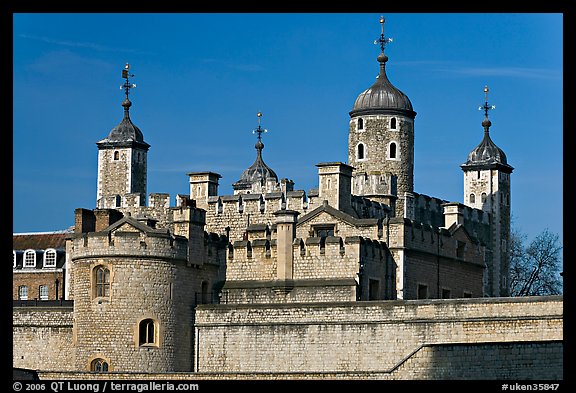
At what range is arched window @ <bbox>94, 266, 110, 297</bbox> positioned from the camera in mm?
47875

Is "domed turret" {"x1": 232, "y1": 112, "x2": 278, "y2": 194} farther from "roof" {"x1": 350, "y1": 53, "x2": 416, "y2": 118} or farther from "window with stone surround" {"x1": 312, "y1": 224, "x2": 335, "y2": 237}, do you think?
"window with stone surround" {"x1": 312, "y1": 224, "x2": 335, "y2": 237}

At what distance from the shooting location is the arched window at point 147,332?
1865 inches

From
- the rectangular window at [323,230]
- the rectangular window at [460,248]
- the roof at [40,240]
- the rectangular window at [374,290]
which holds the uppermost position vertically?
the roof at [40,240]

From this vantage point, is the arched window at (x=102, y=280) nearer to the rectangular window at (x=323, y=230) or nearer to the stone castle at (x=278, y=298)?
the stone castle at (x=278, y=298)

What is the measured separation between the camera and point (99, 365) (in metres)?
47.2

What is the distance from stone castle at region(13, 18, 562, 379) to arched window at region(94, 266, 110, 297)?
31mm

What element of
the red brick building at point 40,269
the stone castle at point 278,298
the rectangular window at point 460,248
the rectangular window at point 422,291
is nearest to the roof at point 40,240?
the red brick building at point 40,269

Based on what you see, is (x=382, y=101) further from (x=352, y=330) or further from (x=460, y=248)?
(x=352, y=330)

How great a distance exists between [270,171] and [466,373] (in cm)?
3859

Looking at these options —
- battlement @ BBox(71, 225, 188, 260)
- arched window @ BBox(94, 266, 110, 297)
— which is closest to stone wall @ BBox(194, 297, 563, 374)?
battlement @ BBox(71, 225, 188, 260)

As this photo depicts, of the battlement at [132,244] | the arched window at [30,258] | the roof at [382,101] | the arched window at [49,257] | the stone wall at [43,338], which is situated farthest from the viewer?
the arched window at [30,258]

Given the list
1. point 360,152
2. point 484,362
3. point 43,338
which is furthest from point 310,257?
point 360,152

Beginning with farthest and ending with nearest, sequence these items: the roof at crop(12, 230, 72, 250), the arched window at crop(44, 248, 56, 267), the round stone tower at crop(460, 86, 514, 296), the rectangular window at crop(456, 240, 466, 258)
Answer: the roof at crop(12, 230, 72, 250) → the arched window at crop(44, 248, 56, 267) → the round stone tower at crop(460, 86, 514, 296) → the rectangular window at crop(456, 240, 466, 258)
